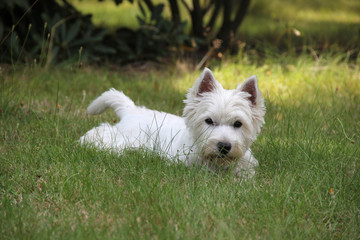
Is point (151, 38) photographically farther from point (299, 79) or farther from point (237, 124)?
point (237, 124)

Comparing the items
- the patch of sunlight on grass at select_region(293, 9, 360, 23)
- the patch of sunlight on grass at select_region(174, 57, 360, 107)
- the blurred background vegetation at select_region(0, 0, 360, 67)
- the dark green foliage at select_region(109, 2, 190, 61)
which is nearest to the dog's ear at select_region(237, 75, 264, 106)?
the patch of sunlight on grass at select_region(174, 57, 360, 107)

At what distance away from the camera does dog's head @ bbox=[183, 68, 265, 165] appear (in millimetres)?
3221

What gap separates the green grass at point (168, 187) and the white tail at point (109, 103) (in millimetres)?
240

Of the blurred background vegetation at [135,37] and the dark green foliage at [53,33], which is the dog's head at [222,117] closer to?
the blurred background vegetation at [135,37]

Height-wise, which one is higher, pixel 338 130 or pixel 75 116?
pixel 338 130

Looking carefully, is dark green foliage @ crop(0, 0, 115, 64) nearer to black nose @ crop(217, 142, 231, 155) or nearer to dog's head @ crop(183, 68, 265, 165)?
dog's head @ crop(183, 68, 265, 165)

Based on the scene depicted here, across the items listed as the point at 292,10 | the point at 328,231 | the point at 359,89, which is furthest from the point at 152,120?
the point at 292,10

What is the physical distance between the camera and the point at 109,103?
4.37m

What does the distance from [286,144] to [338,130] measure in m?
0.82

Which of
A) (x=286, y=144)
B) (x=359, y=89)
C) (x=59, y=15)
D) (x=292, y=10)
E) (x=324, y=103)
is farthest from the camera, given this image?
(x=292, y=10)

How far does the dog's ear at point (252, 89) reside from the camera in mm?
3424

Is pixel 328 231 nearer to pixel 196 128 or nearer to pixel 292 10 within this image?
pixel 196 128

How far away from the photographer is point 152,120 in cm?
405

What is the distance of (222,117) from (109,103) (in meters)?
1.47
